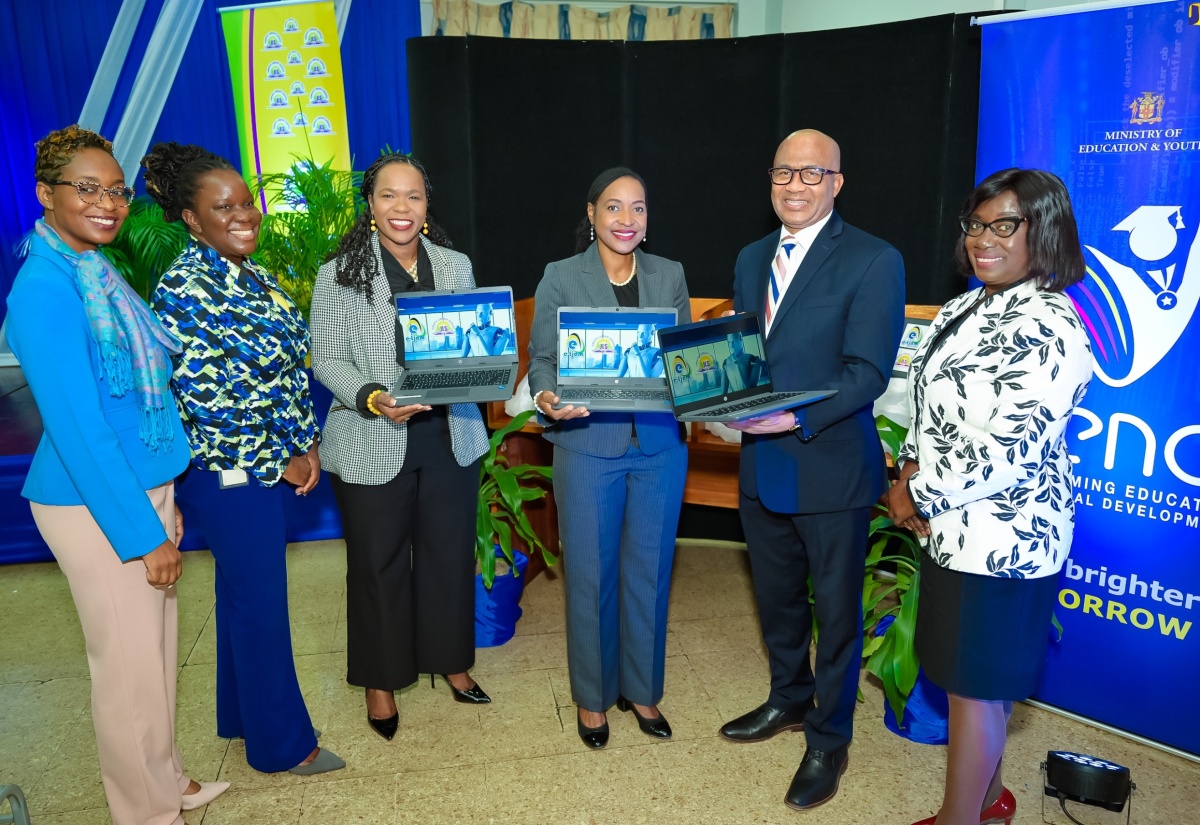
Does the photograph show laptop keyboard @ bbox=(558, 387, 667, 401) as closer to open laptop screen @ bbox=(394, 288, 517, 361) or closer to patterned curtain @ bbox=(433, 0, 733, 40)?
open laptop screen @ bbox=(394, 288, 517, 361)

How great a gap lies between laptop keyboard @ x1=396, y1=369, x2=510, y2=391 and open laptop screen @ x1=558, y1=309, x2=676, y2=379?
0.61ft

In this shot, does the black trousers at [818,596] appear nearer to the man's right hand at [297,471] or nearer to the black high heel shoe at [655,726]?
the black high heel shoe at [655,726]

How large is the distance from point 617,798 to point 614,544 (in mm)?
729

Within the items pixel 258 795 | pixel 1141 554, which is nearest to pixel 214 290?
pixel 258 795

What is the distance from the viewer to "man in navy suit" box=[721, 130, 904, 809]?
2.32 metres

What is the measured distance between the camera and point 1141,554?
2.69m

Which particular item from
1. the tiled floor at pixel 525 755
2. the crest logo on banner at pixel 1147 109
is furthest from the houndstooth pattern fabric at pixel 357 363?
the crest logo on banner at pixel 1147 109

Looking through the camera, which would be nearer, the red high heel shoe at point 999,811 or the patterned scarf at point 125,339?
the patterned scarf at point 125,339

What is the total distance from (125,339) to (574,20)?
8.17 m

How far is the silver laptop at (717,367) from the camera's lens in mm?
2281

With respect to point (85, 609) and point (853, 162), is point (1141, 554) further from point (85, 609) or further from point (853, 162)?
point (85, 609)

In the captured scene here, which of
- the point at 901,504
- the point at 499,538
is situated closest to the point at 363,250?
the point at 499,538

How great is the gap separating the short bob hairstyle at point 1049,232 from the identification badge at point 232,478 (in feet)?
6.48

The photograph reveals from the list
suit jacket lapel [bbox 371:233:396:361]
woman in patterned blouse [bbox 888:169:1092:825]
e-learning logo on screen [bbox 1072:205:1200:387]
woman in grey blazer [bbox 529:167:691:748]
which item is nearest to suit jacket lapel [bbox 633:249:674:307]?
woman in grey blazer [bbox 529:167:691:748]
